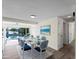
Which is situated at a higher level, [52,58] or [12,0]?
[12,0]

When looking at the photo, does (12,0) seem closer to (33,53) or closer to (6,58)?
(6,58)

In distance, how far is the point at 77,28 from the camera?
53 centimetres

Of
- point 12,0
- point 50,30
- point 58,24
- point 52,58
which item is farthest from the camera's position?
point 50,30

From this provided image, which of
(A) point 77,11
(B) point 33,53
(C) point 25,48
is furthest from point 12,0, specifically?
(B) point 33,53

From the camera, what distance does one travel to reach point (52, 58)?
3742 mm

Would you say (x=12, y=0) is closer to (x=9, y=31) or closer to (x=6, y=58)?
(x=6, y=58)

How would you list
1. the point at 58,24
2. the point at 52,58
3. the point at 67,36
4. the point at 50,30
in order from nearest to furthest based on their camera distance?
1. the point at 52,58
2. the point at 58,24
3. the point at 50,30
4. the point at 67,36

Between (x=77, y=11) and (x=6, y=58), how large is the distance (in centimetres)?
389

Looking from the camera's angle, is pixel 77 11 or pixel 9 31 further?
pixel 9 31

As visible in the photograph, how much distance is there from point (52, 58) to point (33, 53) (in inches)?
42.8

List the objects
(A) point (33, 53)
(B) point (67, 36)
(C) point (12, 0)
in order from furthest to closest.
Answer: (B) point (67, 36) < (A) point (33, 53) < (C) point (12, 0)

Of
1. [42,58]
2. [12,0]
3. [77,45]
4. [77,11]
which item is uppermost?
[12,0]

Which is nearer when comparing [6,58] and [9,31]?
[6,58]

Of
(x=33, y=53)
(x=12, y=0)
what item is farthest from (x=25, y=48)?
(x=12, y=0)
